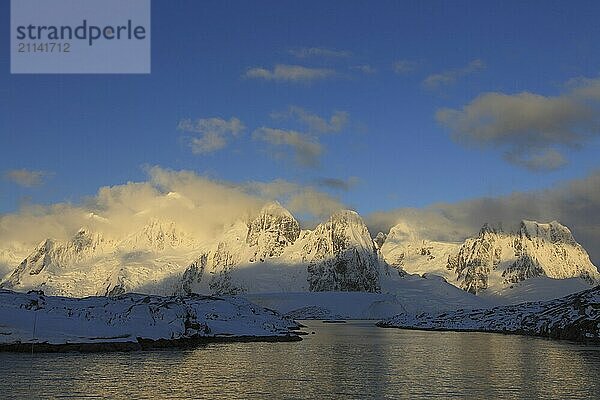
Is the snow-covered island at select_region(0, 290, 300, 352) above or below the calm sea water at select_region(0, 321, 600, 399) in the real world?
above

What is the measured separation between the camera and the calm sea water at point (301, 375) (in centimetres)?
4122

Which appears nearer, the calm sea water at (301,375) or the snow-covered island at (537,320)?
the calm sea water at (301,375)

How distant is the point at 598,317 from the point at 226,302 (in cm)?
6619

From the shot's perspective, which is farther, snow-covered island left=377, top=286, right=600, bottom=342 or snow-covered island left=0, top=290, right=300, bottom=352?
snow-covered island left=377, top=286, right=600, bottom=342

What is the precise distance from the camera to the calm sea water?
41.2 m

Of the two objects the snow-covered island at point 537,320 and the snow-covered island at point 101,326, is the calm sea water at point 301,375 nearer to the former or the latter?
the snow-covered island at point 101,326

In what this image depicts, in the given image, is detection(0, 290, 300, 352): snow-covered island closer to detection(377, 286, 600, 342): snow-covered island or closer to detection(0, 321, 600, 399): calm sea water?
detection(0, 321, 600, 399): calm sea water

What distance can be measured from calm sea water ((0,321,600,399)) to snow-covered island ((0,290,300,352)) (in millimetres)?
4973

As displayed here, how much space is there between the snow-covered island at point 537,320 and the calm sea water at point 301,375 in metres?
36.3

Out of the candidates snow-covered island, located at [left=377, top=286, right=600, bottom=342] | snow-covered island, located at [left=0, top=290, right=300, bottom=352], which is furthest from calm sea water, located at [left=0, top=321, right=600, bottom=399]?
snow-covered island, located at [left=377, top=286, right=600, bottom=342]

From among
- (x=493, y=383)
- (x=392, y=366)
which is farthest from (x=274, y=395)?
(x=392, y=366)

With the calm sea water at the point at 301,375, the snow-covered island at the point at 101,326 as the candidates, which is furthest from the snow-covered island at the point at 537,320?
the snow-covered island at the point at 101,326

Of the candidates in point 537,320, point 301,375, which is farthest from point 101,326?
point 537,320

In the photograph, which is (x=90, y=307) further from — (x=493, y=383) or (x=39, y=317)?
(x=493, y=383)
